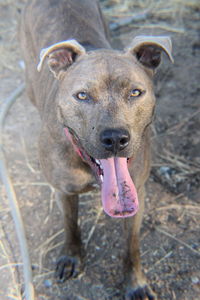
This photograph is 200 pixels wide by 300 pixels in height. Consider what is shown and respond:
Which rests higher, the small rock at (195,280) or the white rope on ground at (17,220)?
the white rope on ground at (17,220)

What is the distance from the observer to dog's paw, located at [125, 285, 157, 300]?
3.44 m

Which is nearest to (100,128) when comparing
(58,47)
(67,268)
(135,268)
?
(58,47)

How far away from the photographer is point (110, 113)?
9.09ft

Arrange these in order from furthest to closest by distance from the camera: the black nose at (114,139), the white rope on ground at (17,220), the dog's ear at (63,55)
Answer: the white rope on ground at (17,220) → the dog's ear at (63,55) → the black nose at (114,139)

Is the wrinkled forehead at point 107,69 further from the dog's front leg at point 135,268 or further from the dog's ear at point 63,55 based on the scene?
the dog's front leg at point 135,268

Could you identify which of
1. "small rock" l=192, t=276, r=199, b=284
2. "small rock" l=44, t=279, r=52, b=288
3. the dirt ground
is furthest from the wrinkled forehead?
"small rock" l=44, t=279, r=52, b=288

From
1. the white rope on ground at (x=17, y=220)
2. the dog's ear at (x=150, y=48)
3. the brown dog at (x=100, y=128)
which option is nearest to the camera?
the brown dog at (x=100, y=128)

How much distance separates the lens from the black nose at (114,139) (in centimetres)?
265

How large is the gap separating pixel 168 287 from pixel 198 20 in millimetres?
4780

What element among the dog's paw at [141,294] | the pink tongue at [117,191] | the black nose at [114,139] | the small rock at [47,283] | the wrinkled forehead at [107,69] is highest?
the wrinkled forehead at [107,69]

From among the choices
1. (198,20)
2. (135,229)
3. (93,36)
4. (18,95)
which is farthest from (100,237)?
(198,20)

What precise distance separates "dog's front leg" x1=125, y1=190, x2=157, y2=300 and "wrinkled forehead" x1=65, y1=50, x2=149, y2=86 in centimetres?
98

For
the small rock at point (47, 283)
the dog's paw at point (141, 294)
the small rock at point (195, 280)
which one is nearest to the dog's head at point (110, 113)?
the dog's paw at point (141, 294)

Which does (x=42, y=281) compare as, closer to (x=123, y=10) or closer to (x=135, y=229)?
(x=135, y=229)
